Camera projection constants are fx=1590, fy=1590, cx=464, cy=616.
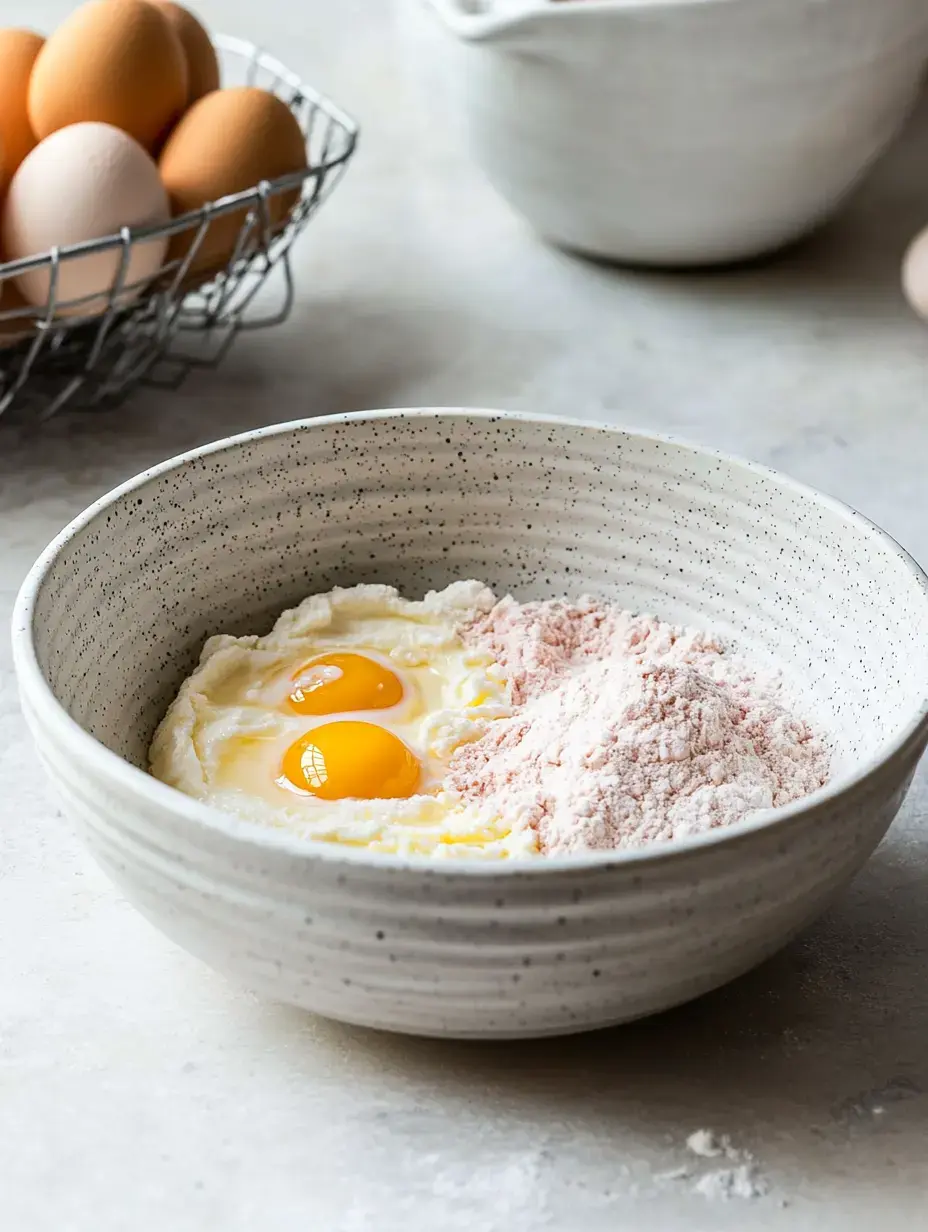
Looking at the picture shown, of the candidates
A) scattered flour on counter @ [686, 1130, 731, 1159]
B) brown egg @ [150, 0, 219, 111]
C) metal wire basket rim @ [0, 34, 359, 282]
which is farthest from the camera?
brown egg @ [150, 0, 219, 111]

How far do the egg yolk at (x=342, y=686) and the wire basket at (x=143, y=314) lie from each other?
Answer: 52cm

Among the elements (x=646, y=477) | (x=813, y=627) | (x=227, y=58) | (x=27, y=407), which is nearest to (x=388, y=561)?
(x=646, y=477)

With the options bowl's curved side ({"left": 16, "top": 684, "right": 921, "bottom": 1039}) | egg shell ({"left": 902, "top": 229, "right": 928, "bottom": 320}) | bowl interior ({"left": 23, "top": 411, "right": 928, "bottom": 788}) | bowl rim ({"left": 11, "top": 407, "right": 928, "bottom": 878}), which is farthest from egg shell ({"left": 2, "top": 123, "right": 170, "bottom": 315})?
egg shell ({"left": 902, "top": 229, "right": 928, "bottom": 320})

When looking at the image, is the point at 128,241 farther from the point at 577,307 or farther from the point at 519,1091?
the point at 519,1091

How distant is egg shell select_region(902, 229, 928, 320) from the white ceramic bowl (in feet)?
0.46

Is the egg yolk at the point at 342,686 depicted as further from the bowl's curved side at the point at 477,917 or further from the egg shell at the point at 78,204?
the egg shell at the point at 78,204

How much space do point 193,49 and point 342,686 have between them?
0.90 metres

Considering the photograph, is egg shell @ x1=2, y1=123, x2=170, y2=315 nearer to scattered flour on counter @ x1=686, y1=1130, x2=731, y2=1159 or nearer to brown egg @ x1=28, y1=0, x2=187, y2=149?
brown egg @ x1=28, y1=0, x2=187, y2=149

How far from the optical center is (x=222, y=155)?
1563 mm

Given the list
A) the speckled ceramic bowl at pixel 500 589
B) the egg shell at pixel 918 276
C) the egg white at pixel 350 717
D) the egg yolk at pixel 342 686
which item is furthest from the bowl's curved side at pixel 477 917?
the egg shell at pixel 918 276

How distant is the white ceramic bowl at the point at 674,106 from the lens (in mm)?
1704

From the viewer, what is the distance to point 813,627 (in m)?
1.10

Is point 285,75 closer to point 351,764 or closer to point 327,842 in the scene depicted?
point 351,764

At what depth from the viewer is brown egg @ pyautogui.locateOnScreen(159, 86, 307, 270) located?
1561mm
